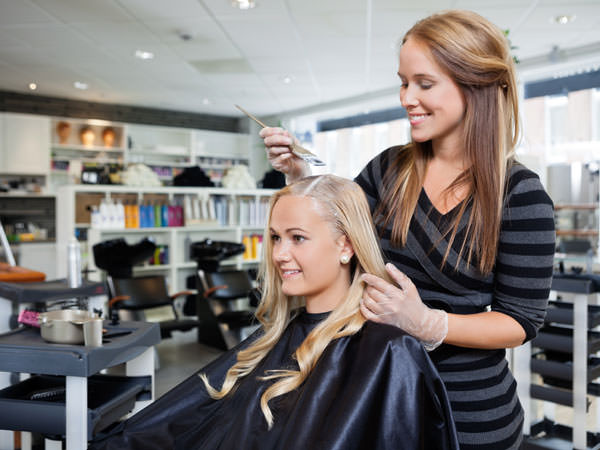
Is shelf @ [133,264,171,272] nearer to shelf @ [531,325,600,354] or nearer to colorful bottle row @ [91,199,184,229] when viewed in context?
colorful bottle row @ [91,199,184,229]

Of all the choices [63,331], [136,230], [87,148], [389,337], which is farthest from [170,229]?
[389,337]

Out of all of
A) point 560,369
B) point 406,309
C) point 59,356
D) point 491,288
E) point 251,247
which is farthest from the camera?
point 251,247

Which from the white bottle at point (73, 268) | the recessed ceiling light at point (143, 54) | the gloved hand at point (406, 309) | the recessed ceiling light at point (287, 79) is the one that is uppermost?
the recessed ceiling light at point (287, 79)

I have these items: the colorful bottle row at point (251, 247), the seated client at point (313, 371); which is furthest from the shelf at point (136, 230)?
the seated client at point (313, 371)

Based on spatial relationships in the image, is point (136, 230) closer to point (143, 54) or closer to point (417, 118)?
point (143, 54)

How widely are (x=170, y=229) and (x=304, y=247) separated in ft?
13.6

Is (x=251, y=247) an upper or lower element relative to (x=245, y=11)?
lower

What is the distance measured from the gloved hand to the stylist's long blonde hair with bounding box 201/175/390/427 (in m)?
0.17

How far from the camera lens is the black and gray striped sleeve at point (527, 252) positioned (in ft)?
3.24

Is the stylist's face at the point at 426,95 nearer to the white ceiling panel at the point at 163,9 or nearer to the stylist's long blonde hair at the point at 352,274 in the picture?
the stylist's long blonde hair at the point at 352,274

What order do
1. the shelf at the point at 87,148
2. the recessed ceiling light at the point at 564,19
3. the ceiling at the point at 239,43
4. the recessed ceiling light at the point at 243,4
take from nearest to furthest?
the recessed ceiling light at the point at 243,4, the ceiling at the point at 239,43, the recessed ceiling light at the point at 564,19, the shelf at the point at 87,148

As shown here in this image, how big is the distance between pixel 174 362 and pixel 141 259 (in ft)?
3.03

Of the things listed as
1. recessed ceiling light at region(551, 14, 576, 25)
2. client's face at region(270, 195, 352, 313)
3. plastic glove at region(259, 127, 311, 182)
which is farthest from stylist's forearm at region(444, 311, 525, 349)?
recessed ceiling light at region(551, 14, 576, 25)

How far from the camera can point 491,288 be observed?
3.49 feet
